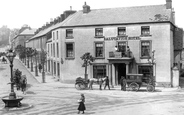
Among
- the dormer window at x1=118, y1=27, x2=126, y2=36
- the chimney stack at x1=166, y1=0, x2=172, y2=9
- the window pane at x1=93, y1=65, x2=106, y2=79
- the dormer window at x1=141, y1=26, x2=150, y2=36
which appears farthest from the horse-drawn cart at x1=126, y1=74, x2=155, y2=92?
the chimney stack at x1=166, y1=0, x2=172, y2=9

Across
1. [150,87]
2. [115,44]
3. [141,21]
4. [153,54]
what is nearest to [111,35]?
[115,44]

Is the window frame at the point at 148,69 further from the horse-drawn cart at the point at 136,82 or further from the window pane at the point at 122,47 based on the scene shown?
the horse-drawn cart at the point at 136,82

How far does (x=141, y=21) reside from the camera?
31359 millimetres

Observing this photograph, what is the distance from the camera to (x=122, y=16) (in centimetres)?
3344

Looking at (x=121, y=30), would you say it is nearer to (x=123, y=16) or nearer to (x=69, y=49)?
(x=123, y=16)

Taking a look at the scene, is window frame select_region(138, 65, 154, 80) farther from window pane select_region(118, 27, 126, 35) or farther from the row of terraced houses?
window pane select_region(118, 27, 126, 35)

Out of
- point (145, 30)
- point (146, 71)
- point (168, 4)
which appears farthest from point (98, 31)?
point (168, 4)

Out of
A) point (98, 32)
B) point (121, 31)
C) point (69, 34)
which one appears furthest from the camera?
point (69, 34)

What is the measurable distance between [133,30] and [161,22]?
12.0ft

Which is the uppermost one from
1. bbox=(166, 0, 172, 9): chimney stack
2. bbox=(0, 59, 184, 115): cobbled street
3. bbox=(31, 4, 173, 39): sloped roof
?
bbox=(166, 0, 172, 9): chimney stack

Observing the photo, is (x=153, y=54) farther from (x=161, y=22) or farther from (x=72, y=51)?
(x=72, y=51)

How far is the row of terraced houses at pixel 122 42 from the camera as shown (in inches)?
1214

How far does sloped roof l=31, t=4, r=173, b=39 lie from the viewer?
31573 mm

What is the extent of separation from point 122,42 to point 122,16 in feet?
12.4
